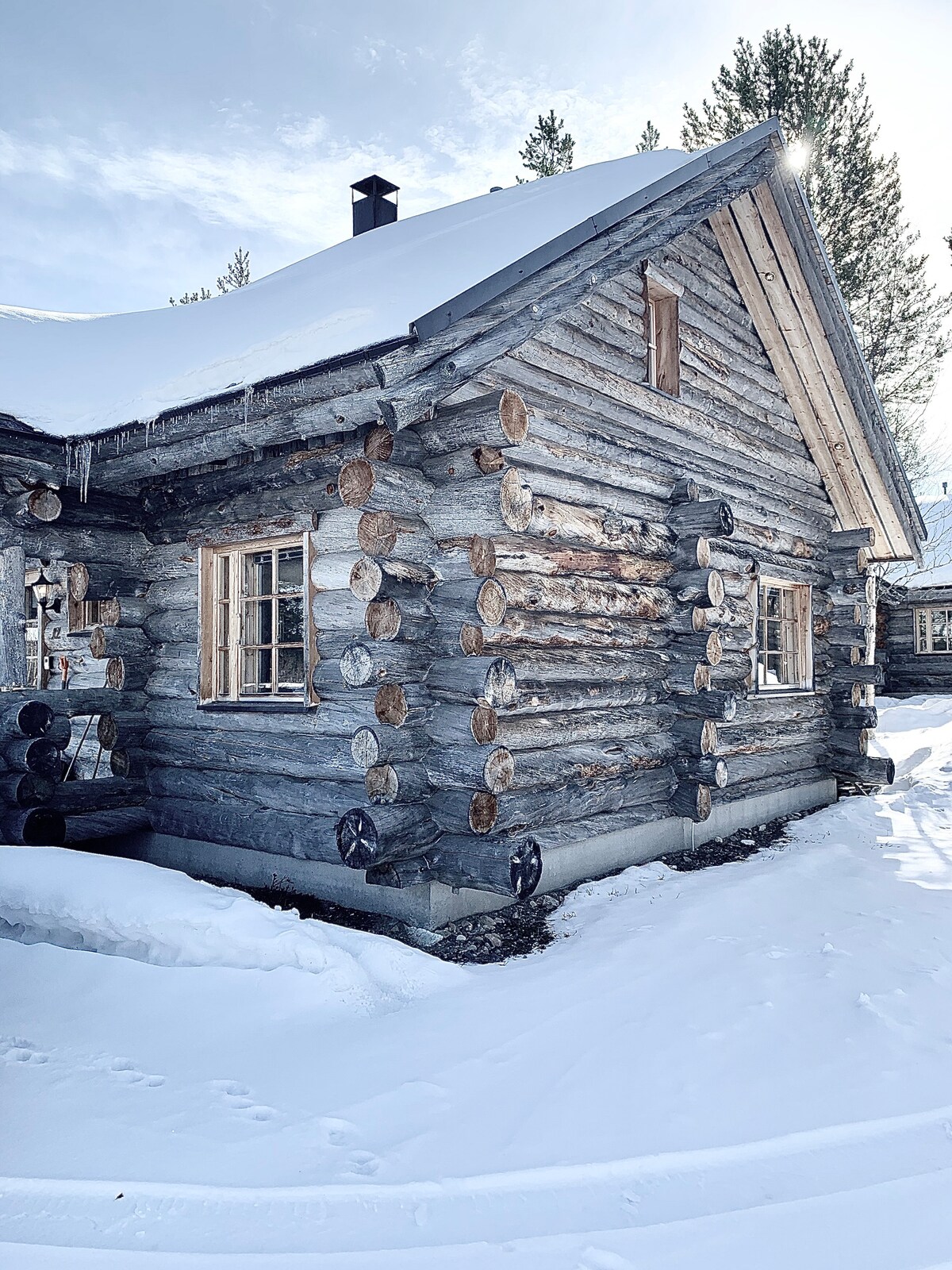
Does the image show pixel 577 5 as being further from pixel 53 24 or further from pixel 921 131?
pixel 921 131

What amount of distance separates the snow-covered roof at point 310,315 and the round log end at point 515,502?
1078 mm

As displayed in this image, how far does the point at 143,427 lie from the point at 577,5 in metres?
6.08

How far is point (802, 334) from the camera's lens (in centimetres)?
927

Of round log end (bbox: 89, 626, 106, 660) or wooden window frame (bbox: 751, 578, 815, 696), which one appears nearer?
round log end (bbox: 89, 626, 106, 660)

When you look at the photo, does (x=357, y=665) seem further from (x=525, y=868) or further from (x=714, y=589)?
(x=714, y=589)

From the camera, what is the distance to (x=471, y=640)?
5.42 m

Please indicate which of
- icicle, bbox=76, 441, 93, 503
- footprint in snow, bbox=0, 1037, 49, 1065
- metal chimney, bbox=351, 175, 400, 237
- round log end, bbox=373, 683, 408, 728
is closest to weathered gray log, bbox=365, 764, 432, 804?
round log end, bbox=373, 683, 408, 728

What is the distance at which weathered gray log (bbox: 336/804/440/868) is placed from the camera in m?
5.12

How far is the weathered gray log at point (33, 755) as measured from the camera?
6.16 m

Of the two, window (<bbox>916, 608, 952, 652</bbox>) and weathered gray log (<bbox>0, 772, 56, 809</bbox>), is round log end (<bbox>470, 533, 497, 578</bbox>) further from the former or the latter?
window (<bbox>916, 608, 952, 652</bbox>)

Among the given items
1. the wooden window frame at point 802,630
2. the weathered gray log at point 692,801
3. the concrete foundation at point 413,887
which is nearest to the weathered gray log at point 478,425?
the concrete foundation at point 413,887

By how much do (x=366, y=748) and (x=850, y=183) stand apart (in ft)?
56.7

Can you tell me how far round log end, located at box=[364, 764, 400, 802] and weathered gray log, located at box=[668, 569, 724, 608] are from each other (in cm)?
325

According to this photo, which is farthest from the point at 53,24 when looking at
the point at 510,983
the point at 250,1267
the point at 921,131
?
the point at 921,131
